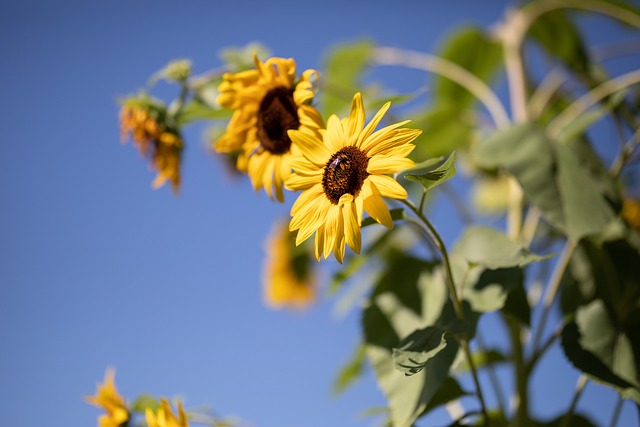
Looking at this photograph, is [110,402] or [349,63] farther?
[349,63]

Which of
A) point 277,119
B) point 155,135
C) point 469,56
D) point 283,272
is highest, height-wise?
point 469,56

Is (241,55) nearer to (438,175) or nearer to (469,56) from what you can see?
(438,175)

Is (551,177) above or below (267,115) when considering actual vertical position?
below

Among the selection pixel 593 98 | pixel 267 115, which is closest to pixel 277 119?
pixel 267 115

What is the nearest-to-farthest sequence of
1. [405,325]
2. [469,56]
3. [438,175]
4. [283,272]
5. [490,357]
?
[438,175], [405,325], [490,357], [469,56], [283,272]

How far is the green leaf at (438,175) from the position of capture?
0.50 meters

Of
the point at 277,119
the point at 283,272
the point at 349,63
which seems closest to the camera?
the point at 277,119

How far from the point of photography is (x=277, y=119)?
0.65 metres

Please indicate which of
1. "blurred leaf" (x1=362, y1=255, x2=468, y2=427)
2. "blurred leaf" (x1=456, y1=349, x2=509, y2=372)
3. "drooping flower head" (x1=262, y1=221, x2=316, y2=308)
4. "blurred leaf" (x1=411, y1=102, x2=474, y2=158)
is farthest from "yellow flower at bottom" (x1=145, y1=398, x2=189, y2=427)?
"drooping flower head" (x1=262, y1=221, x2=316, y2=308)

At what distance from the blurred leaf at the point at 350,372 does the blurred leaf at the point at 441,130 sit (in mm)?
347

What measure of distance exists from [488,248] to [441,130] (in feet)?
1.20

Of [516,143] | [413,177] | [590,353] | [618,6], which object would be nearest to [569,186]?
[516,143]

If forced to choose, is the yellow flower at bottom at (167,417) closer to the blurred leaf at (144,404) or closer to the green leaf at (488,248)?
the blurred leaf at (144,404)

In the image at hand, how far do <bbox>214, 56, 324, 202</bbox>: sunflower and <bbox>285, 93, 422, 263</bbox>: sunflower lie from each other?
0.05m
